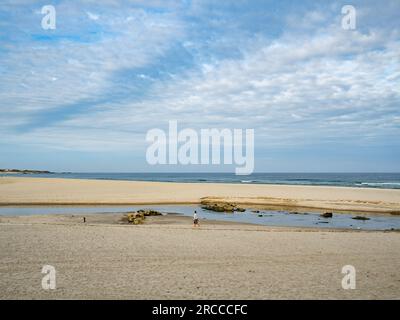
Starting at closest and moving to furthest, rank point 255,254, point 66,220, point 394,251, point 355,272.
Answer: point 355,272, point 255,254, point 394,251, point 66,220

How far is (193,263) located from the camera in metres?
12.6

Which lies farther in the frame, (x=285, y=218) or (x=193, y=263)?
(x=285, y=218)

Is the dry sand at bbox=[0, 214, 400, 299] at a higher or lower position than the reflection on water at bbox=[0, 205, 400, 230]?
higher

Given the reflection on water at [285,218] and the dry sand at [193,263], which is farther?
the reflection on water at [285,218]

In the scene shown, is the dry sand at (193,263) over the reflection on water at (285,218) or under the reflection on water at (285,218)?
over

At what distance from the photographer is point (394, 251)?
49.2 ft

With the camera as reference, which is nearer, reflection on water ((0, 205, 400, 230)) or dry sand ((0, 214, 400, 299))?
dry sand ((0, 214, 400, 299))

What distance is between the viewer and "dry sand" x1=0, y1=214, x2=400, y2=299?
9.63 m

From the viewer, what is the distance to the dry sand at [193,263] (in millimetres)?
9633

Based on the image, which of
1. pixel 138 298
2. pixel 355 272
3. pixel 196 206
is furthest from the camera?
pixel 196 206

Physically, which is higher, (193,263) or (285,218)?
(193,263)
